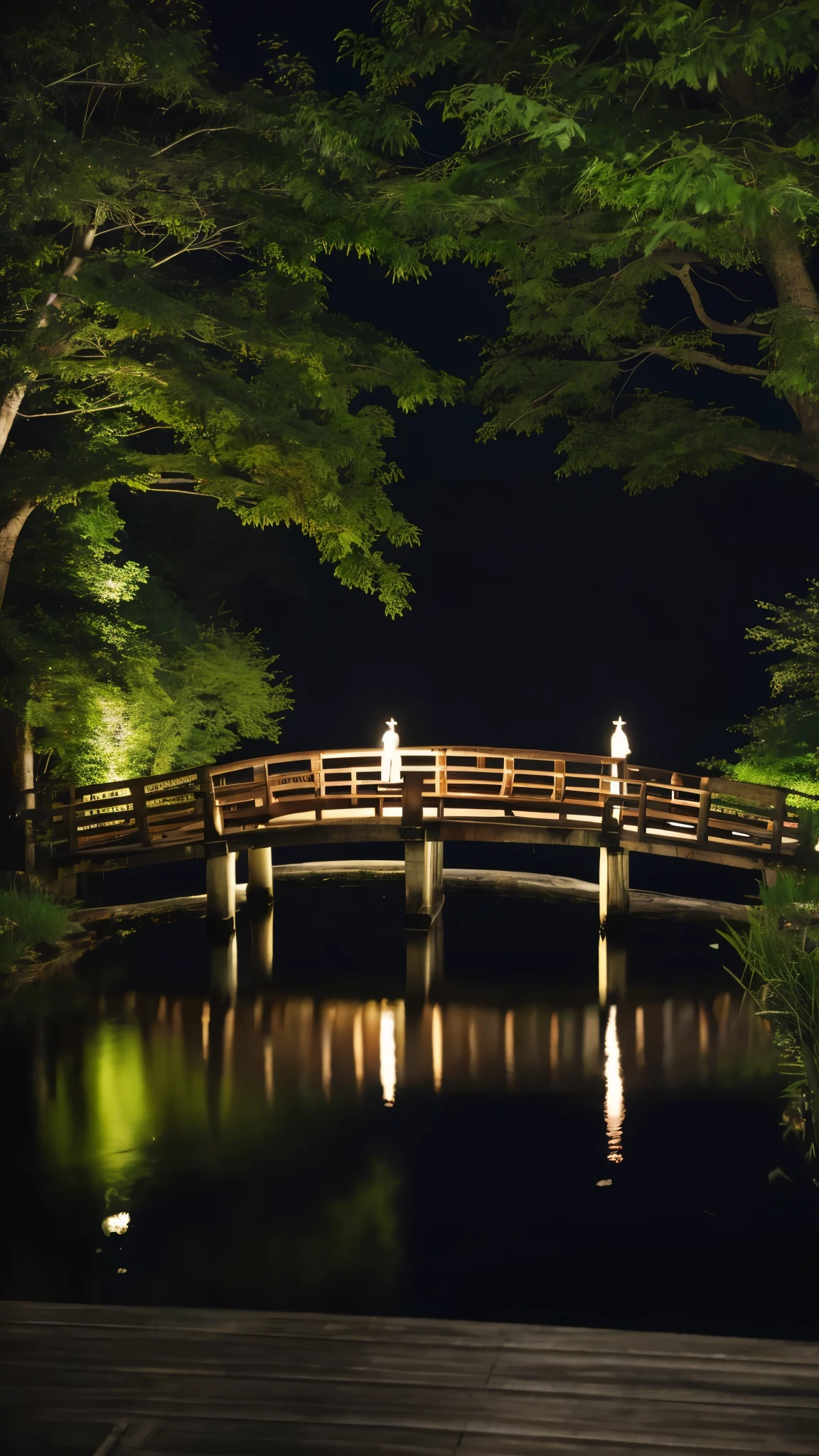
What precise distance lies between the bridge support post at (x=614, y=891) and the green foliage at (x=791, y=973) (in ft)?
9.00

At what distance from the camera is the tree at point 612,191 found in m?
15.2

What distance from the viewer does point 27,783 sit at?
2212 cm

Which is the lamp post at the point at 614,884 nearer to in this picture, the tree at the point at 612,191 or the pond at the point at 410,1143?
the pond at the point at 410,1143

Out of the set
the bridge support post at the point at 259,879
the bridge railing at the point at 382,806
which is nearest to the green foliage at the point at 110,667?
the bridge railing at the point at 382,806

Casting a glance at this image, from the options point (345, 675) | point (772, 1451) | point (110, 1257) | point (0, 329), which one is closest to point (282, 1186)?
point (110, 1257)

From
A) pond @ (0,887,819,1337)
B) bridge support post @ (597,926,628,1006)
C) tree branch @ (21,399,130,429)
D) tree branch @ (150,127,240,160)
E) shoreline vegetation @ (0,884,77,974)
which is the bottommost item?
pond @ (0,887,819,1337)

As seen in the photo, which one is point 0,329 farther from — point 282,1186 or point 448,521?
point 448,521

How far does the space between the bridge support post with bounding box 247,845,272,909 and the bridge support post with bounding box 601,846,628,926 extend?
5942 mm

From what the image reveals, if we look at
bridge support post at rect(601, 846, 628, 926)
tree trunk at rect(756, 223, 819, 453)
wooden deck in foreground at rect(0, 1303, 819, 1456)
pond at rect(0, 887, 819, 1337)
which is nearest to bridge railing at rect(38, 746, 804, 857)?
bridge support post at rect(601, 846, 628, 926)

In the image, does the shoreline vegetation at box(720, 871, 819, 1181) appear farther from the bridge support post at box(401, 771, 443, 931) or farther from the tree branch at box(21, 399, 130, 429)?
the tree branch at box(21, 399, 130, 429)

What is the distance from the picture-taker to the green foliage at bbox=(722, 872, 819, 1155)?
454 inches

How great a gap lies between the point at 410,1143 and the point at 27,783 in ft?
40.1

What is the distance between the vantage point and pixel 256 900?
75.8ft

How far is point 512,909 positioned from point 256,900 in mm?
4530
